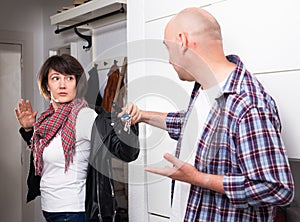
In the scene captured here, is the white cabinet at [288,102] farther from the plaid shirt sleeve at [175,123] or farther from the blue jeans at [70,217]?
the blue jeans at [70,217]

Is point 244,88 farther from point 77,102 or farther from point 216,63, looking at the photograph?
point 77,102

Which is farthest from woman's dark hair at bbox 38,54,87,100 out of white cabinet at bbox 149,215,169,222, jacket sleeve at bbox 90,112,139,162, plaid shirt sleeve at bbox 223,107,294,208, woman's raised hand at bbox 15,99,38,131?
plaid shirt sleeve at bbox 223,107,294,208

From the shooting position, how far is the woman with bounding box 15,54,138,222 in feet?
5.72

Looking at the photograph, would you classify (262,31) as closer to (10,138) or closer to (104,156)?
(104,156)

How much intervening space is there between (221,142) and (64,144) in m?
0.84

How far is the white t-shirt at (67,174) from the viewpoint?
5.72ft

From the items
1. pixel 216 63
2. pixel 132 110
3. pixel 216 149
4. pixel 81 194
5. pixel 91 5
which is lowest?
pixel 81 194

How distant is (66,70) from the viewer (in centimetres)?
182

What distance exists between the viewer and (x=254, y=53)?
1229 millimetres

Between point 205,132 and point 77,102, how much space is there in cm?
87

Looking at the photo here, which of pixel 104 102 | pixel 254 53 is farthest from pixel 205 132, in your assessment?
pixel 104 102

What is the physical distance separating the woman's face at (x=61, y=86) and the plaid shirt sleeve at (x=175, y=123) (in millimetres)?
574

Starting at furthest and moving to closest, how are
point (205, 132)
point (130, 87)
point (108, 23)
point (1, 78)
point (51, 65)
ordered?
point (1, 78) → point (108, 23) → point (51, 65) → point (130, 87) → point (205, 132)

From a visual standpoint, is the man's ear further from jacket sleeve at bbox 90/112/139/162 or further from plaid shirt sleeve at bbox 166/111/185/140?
jacket sleeve at bbox 90/112/139/162
